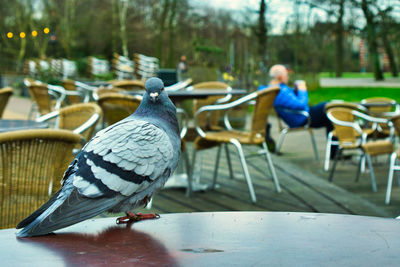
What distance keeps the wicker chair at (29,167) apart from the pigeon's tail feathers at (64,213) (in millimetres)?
1117

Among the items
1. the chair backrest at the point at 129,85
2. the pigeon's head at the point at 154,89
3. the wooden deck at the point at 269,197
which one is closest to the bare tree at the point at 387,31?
the wooden deck at the point at 269,197

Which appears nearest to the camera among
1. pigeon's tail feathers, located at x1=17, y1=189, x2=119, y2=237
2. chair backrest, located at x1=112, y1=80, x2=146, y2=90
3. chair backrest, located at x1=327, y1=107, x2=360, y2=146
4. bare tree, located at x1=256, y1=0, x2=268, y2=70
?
pigeon's tail feathers, located at x1=17, y1=189, x2=119, y2=237

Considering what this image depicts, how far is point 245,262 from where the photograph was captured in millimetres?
891

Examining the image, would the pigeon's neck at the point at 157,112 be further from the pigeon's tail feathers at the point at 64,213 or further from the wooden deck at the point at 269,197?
the wooden deck at the point at 269,197

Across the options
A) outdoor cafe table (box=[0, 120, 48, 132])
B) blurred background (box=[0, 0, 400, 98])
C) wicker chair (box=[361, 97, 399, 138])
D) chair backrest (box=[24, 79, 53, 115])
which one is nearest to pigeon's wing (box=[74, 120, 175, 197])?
outdoor cafe table (box=[0, 120, 48, 132])

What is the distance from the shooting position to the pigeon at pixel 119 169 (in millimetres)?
1060

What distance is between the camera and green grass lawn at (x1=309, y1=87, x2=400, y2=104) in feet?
23.8

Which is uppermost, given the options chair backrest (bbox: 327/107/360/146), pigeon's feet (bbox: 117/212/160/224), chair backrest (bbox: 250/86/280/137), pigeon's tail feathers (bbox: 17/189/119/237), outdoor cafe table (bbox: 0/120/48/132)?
pigeon's tail feathers (bbox: 17/189/119/237)

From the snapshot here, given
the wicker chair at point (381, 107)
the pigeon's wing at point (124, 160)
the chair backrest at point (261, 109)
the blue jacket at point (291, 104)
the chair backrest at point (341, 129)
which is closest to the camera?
the pigeon's wing at point (124, 160)

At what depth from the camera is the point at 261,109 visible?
4.87 metres

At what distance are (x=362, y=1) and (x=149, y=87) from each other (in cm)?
643

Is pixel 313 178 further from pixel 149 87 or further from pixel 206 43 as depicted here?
pixel 206 43

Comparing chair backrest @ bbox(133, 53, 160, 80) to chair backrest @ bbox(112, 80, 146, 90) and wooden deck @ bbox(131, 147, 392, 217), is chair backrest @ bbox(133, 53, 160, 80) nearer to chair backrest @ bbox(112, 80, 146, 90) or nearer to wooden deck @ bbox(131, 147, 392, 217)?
chair backrest @ bbox(112, 80, 146, 90)

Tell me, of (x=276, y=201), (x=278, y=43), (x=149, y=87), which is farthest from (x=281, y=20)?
(x=149, y=87)
